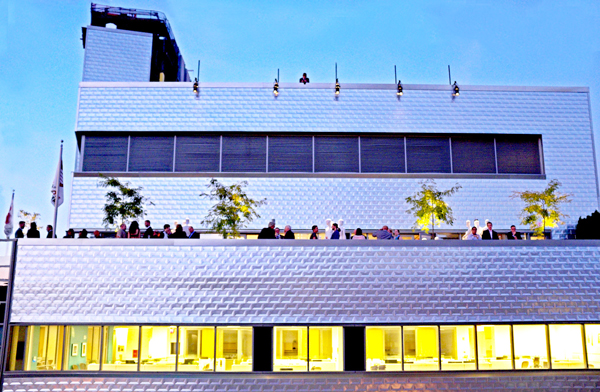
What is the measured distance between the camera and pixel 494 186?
917 inches

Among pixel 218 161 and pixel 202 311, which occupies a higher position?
pixel 218 161

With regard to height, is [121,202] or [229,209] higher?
[121,202]

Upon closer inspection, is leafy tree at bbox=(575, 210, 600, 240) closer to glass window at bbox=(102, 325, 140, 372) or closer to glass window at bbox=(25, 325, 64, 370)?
glass window at bbox=(102, 325, 140, 372)

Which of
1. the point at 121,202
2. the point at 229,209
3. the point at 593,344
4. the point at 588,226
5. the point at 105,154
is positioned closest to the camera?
the point at 593,344

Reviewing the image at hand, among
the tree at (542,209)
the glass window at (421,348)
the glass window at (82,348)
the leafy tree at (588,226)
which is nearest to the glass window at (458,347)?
the glass window at (421,348)

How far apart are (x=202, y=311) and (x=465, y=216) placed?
12465 mm

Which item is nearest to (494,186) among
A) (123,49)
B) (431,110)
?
(431,110)

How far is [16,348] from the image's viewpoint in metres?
15.7

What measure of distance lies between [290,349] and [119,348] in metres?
4.81

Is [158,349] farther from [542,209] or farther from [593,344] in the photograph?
[542,209]

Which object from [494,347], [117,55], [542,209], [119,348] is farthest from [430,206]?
[117,55]

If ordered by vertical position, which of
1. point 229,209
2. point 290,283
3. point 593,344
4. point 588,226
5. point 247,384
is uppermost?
point 229,209

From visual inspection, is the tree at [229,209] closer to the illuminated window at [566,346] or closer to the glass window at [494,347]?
the glass window at [494,347]

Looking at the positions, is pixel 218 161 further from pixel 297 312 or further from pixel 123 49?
pixel 123 49
